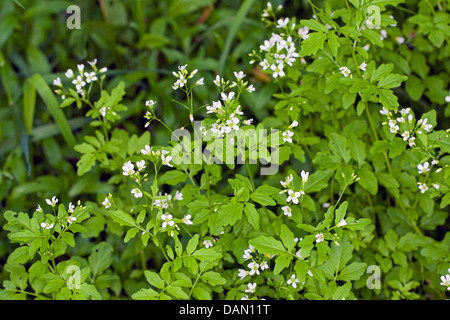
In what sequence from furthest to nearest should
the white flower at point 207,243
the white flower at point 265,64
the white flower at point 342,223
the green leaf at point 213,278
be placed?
the white flower at point 265,64, the white flower at point 207,243, the green leaf at point 213,278, the white flower at point 342,223

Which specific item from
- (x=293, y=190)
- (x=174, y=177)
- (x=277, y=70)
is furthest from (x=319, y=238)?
(x=277, y=70)

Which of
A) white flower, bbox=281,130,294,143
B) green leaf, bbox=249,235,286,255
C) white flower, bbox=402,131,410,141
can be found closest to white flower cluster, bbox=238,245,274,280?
green leaf, bbox=249,235,286,255

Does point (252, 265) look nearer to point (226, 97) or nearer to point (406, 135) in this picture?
point (226, 97)

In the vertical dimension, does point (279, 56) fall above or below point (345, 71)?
above

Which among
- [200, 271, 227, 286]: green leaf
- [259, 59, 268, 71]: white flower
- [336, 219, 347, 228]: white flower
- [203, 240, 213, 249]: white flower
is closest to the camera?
[336, 219, 347, 228]: white flower

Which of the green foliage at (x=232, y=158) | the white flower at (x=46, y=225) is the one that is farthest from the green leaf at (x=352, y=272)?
the white flower at (x=46, y=225)

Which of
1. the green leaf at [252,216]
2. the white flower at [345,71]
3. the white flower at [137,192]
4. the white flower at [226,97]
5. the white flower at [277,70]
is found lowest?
the green leaf at [252,216]

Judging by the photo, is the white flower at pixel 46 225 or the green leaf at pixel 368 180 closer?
the white flower at pixel 46 225

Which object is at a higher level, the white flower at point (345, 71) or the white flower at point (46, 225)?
the white flower at point (345, 71)

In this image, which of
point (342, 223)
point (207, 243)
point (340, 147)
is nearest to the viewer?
point (342, 223)

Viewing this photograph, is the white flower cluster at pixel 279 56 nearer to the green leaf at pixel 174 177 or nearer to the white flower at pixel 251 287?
the green leaf at pixel 174 177

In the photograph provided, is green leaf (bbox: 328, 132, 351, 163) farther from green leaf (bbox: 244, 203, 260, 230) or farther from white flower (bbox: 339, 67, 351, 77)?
green leaf (bbox: 244, 203, 260, 230)
